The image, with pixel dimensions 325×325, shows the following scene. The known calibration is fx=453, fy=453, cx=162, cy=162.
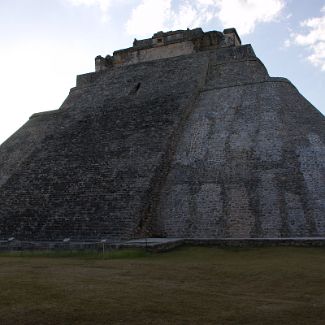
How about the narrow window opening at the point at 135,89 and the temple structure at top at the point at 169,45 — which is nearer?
A: the narrow window opening at the point at 135,89

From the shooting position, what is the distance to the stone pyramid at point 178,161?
10805mm

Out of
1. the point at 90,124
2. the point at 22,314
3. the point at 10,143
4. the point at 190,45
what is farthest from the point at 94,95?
the point at 22,314

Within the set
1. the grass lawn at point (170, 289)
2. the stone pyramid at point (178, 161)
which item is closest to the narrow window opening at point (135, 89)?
the stone pyramid at point (178, 161)

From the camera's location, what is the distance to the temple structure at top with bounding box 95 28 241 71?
19453mm

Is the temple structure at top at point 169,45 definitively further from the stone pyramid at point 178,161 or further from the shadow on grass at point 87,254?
the shadow on grass at point 87,254

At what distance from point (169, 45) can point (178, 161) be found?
9.24m

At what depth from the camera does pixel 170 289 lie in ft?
19.5

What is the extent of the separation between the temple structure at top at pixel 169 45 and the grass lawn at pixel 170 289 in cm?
1239

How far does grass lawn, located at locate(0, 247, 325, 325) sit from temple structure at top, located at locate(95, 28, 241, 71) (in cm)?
1239

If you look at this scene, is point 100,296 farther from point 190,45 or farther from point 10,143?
point 190,45

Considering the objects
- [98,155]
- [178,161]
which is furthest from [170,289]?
[98,155]

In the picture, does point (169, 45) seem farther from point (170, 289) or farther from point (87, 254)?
point (170, 289)

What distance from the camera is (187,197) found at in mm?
11539

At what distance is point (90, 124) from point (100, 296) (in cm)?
1043
